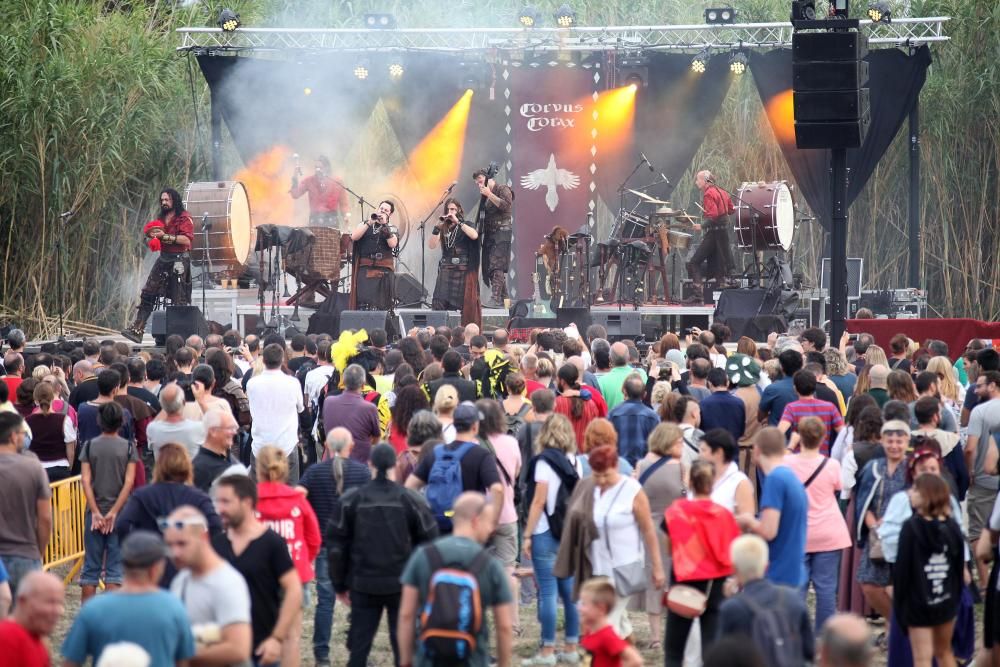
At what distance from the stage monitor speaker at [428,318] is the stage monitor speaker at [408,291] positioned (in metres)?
1.48

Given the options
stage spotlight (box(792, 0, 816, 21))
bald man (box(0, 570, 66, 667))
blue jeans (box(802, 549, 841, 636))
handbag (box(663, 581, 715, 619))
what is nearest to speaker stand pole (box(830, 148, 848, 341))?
stage spotlight (box(792, 0, 816, 21))

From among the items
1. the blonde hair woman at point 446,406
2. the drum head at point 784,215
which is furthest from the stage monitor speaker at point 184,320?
the blonde hair woman at point 446,406

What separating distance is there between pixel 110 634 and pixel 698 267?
14.0 metres

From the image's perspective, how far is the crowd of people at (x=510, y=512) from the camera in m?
4.60

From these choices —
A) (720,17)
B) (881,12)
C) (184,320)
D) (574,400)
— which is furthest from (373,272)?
(574,400)

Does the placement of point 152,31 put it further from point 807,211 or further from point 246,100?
point 807,211

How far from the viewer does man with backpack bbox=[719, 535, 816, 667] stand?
15.0ft

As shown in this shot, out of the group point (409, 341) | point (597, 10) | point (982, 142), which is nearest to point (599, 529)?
point (409, 341)

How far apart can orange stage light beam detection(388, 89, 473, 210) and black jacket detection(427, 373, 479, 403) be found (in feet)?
38.6

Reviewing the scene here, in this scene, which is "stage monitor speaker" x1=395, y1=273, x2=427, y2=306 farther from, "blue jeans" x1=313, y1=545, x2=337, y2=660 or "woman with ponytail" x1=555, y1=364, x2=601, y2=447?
"blue jeans" x1=313, y1=545, x2=337, y2=660

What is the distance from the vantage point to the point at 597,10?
74.9ft

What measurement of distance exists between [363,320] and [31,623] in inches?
395

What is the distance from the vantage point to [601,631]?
470 cm

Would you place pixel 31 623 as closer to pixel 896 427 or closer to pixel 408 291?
pixel 896 427
